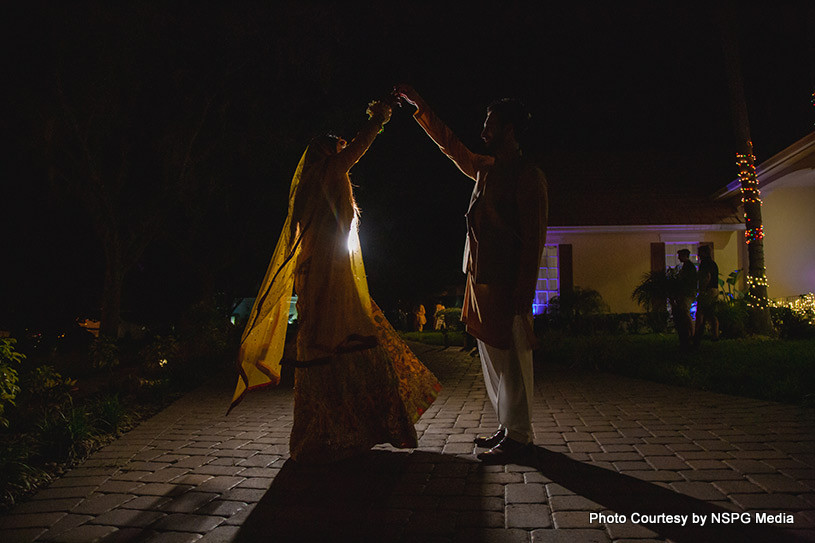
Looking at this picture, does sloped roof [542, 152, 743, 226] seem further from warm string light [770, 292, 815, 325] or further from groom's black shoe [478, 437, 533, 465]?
groom's black shoe [478, 437, 533, 465]

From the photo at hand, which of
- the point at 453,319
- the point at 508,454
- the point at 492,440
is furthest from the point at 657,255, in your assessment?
the point at 508,454

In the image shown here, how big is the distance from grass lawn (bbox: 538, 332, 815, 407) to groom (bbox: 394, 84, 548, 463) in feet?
9.95

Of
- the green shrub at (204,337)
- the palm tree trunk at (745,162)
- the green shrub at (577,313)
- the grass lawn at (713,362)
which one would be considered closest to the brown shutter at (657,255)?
the green shrub at (577,313)

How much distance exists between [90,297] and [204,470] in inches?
548

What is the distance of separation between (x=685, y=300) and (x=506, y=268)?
5.88 meters

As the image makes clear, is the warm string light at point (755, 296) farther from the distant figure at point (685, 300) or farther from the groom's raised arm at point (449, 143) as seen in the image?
the groom's raised arm at point (449, 143)

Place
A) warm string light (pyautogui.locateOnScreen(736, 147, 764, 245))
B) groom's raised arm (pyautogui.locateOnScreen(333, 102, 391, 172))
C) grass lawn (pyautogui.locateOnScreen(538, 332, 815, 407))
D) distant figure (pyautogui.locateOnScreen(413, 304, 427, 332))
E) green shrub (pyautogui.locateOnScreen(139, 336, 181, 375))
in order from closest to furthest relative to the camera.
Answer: groom's raised arm (pyautogui.locateOnScreen(333, 102, 391, 172)) < grass lawn (pyautogui.locateOnScreen(538, 332, 815, 407)) < green shrub (pyautogui.locateOnScreen(139, 336, 181, 375)) < warm string light (pyautogui.locateOnScreen(736, 147, 764, 245)) < distant figure (pyautogui.locateOnScreen(413, 304, 427, 332))

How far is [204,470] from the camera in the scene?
3521mm

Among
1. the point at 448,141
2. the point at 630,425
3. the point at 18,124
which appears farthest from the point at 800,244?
the point at 18,124

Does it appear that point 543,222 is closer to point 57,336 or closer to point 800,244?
point 800,244

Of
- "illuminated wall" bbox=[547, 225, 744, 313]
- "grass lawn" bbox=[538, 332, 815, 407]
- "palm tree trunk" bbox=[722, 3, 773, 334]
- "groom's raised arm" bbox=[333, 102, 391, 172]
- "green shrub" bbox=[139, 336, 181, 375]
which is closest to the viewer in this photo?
"groom's raised arm" bbox=[333, 102, 391, 172]

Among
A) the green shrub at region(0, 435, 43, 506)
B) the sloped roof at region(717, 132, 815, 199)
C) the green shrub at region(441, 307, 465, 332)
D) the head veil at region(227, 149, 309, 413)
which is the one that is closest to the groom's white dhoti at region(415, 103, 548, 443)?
the head veil at region(227, 149, 309, 413)

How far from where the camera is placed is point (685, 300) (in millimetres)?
8359

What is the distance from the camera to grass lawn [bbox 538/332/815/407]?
5.54 m
